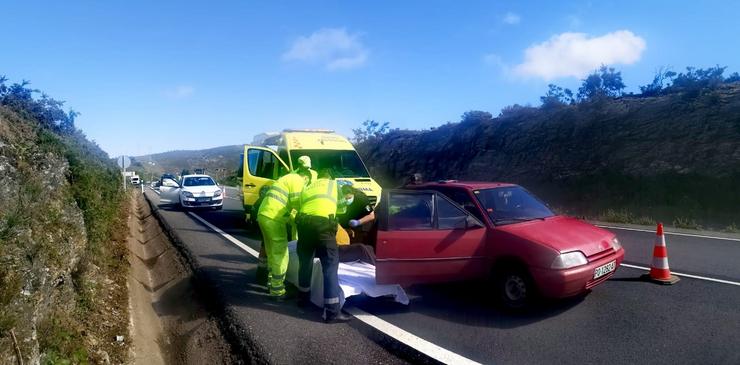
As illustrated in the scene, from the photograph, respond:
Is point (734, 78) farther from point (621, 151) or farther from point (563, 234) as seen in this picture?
point (563, 234)

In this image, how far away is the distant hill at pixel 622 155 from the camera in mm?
15195

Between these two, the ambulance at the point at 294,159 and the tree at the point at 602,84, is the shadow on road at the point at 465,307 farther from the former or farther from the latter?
the tree at the point at 602,84

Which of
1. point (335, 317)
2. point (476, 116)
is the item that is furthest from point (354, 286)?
point (476, 116)

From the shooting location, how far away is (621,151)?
18781 millimetres

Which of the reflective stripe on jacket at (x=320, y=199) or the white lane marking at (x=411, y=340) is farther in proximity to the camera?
the reflective stripe on jacket at (x=320, y=199)

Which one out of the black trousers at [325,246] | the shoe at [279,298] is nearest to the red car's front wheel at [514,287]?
the black trousers at [325,246]

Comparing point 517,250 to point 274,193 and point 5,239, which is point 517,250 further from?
point 5,239

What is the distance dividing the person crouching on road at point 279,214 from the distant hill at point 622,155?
11.5m

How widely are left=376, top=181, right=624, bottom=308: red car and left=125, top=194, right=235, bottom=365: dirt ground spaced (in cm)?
206

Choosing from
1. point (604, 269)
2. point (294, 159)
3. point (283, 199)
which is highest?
point (294, 159)

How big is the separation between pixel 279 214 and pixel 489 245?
2.50 m

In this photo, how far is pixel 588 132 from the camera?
20875 millimetres

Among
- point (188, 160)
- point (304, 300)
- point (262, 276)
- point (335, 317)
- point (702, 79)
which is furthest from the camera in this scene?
point (188, 160)

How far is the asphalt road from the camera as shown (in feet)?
13.7
